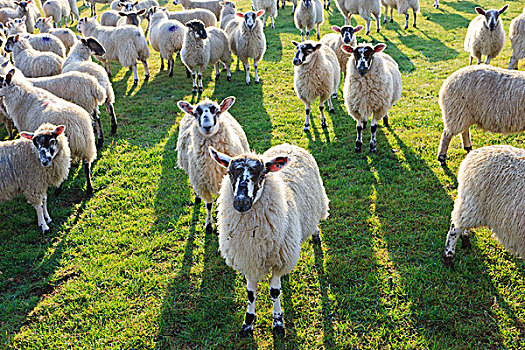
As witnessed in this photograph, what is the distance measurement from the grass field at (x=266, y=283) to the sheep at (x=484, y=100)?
849mm

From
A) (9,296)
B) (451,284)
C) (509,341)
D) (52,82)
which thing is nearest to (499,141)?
(451,284)

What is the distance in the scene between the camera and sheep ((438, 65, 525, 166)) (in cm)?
591

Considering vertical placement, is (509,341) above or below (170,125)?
below

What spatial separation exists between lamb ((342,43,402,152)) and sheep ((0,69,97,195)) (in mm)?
4922

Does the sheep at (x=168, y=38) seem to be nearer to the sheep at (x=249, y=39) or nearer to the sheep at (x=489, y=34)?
the sheep at (x=249, y=39)

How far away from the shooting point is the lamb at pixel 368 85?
6.77 m

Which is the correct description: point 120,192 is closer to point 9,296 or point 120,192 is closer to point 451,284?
point 9,296

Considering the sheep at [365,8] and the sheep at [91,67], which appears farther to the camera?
the sheep at [365,8]

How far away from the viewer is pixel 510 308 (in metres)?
3.97

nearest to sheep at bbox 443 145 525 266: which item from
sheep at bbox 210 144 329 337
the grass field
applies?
the grass field

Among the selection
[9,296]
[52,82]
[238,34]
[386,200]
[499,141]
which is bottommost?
[9,296]

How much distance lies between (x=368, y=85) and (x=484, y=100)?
6.27 feet

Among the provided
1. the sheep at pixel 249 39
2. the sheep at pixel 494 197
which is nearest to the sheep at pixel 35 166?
the sheep at pixel 494 197

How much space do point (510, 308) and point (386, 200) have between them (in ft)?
7.56
